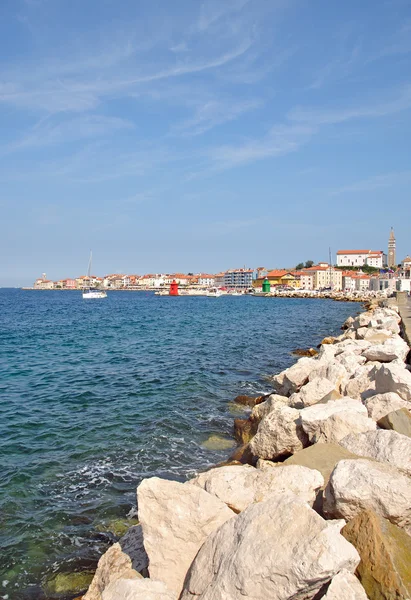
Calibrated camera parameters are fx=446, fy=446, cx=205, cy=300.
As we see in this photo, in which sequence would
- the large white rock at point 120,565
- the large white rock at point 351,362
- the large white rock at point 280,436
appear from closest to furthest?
the large white rock at point 120,565 < the large white rock at point 280,436 < the large white rock at point 351,362

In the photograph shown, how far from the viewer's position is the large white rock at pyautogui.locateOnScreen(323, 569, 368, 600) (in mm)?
2990

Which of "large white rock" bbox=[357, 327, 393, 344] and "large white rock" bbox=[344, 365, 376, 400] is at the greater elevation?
"large white rock" bbox=[357, 327, 393, 344]

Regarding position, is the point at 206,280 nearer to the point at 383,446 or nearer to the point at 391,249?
the point at 391,249

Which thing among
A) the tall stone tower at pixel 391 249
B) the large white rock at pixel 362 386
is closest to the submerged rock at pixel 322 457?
the large white rock at pixel 362 386

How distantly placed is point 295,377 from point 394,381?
328cm

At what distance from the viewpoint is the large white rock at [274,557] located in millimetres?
3027

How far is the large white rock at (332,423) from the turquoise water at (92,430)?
8.62ft

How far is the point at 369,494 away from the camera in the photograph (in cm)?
382

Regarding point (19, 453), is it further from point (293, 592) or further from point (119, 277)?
point (119, 277)

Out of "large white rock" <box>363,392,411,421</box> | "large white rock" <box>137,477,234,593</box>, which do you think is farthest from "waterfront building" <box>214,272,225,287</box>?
"large white rock" <box>137,477,234,593</box>

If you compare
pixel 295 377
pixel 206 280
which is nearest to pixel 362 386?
pixel 295 377

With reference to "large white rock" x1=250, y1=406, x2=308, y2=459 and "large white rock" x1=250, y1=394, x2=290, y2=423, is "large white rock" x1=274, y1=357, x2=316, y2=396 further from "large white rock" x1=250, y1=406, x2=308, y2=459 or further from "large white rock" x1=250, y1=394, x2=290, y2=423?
"large white rock" x1=250, y1=406, x2=308, y2=459

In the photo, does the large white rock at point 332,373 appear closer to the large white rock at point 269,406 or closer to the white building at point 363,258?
the large white rock at point 269,406

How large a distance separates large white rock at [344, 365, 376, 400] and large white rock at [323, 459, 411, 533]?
4.18 metres
